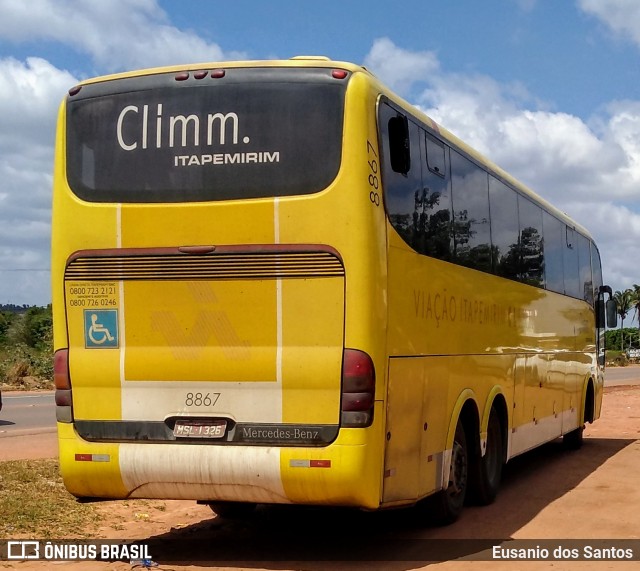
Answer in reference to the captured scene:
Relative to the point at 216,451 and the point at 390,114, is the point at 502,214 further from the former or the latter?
the point at 216,451

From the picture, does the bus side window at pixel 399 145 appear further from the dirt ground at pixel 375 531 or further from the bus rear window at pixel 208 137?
the dirt ground at pixel 375 531

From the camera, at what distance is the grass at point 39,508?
30.9 feet

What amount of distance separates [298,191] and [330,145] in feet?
1.42

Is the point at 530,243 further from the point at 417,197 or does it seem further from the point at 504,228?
the point at 417,197

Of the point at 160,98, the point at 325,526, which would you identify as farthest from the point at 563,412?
the point at 160,98

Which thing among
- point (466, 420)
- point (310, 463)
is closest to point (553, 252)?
point (466, 420)

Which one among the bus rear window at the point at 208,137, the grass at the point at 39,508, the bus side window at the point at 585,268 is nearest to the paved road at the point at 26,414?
the grass at the point at 39,508

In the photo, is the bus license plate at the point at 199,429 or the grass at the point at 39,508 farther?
the grass at the point at 39,508

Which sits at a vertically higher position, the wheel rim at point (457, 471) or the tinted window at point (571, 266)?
the tinted window at point (571, 266)

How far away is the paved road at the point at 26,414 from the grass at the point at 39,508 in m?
6.69

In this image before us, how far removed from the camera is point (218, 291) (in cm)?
800

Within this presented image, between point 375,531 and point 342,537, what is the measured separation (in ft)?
1.39

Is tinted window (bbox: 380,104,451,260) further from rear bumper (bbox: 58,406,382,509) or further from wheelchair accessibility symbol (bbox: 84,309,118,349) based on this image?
wheelchair accessibility symbol (bbox: 84,309,118,349)

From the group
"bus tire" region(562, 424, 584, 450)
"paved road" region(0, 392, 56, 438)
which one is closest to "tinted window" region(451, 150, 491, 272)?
"bus tire" region(562, 424, 584, 450)
